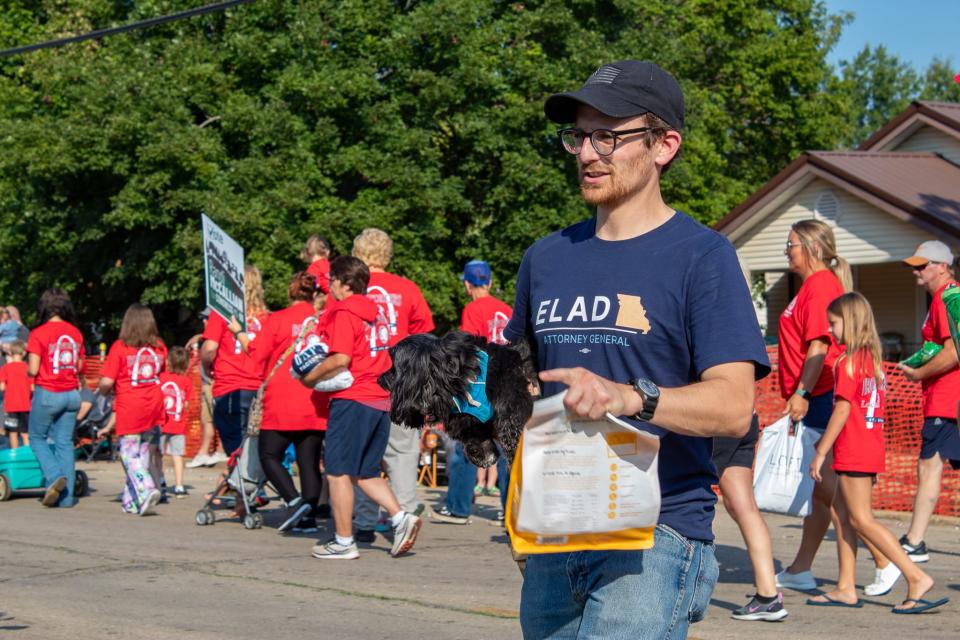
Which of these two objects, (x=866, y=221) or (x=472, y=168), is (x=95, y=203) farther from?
(x=866, y=221)

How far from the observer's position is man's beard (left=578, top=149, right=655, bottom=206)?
3092 millimetres

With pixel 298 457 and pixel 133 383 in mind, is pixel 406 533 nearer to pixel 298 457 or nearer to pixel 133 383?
pixel 298 457

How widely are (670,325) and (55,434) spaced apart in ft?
36.2

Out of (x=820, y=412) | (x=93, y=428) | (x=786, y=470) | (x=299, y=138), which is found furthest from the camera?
(x=299, y=138)

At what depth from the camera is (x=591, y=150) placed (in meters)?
3.09

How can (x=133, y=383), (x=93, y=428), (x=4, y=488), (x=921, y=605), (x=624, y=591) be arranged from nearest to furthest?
(x=624, y=591) < (x=921, y=605) < (x=133, y=383) < (x=4, y=488) < (x=93, y=428)

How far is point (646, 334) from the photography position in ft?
9.80

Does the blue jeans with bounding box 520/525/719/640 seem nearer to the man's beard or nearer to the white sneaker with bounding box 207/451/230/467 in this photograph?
the man's beard

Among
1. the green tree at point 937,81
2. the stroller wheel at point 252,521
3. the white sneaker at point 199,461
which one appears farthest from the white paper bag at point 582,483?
the green tree at point 937,81

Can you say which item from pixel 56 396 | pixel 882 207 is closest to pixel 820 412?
pixel 56 396

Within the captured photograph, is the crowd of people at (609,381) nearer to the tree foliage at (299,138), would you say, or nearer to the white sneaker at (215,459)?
the white sneaker at (215,459)

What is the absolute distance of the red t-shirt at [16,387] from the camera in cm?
1449

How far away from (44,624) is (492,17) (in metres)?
22.9

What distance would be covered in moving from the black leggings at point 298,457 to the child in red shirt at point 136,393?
2029 millimetres
